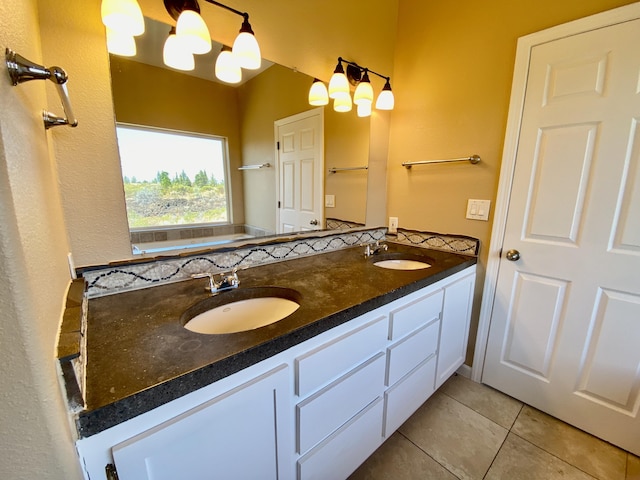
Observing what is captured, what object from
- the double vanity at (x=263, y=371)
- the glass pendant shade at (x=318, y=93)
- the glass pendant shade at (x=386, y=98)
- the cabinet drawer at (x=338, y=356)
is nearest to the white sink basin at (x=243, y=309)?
the double vanity at (x=263, y=371)

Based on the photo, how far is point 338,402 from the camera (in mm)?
977

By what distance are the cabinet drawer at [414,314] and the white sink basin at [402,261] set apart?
0.30 m

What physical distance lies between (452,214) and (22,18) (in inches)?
75.9

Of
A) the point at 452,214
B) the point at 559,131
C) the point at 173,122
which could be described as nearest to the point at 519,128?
the point at 559,131

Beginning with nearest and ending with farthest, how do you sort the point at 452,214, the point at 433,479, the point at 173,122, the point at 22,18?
the point at 22,18 < the point at 173,122 < the point at 433,479 < the point at 452,214

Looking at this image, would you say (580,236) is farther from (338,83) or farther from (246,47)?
(246,47)

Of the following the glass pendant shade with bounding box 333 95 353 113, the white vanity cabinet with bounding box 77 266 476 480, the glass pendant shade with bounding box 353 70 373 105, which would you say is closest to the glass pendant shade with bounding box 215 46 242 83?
the glass pendant shade with bounding box 333 95 353 113

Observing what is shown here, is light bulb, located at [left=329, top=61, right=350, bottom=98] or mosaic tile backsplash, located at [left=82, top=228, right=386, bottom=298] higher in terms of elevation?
light bulb, located at [left=329, top=61, right=350, bottom=98]

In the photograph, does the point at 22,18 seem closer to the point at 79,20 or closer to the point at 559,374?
the point at 79,20

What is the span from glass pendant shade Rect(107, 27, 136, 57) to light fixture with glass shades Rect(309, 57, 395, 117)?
827 mm

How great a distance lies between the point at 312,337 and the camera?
2.76 ft

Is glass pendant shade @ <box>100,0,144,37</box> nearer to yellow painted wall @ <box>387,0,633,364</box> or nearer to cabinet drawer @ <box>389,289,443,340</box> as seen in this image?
cabinet drawer @ <box>389,289,443,340</box>

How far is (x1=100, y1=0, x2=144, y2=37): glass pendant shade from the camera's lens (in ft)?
2.62

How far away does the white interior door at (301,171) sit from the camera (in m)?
1.49
